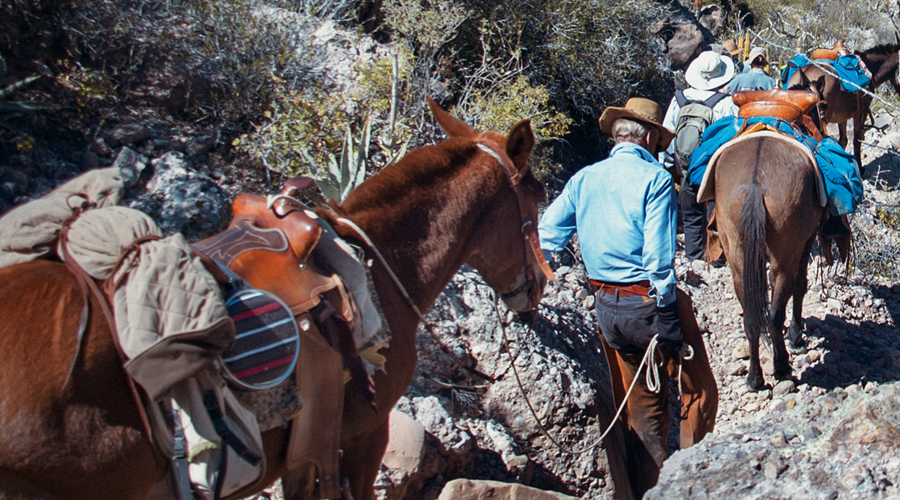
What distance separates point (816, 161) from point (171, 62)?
5.68 meters

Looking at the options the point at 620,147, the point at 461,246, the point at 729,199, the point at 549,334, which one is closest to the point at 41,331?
the point at 461,246

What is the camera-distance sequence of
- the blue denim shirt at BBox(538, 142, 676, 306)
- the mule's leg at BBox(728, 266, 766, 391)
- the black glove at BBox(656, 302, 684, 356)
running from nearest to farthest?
the blue denim shirt at BBox(538, 142, 676, 306) → the black glove at BBox(656, 302, 684, 356) → the mule's leg at BBox(728, 266, 766, 391)

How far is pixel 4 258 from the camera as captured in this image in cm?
194

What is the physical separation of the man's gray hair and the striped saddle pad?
98.9 inches

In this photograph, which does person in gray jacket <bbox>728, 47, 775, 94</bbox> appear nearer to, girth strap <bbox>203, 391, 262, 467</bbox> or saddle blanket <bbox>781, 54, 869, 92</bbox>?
saddle blanket <bbox>781, 54, 869, 92</bbox>

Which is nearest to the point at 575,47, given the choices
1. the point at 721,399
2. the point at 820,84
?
the point at 820,84

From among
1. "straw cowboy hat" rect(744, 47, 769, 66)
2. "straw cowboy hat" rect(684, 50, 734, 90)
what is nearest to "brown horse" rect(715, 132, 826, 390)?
"straw cowboy hat" rect(684, 50, 734, 90)

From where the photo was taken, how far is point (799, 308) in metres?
5.95

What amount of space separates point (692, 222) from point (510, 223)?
182 inches

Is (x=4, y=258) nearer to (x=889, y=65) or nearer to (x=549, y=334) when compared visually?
(x=549, y=334)

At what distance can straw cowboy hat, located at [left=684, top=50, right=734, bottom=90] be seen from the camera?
7.38 m

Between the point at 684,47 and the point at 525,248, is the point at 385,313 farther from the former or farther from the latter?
the point at 684,47

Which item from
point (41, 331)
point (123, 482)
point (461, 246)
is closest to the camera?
point (41, 331)

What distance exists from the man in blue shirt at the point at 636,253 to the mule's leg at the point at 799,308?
2268mm
